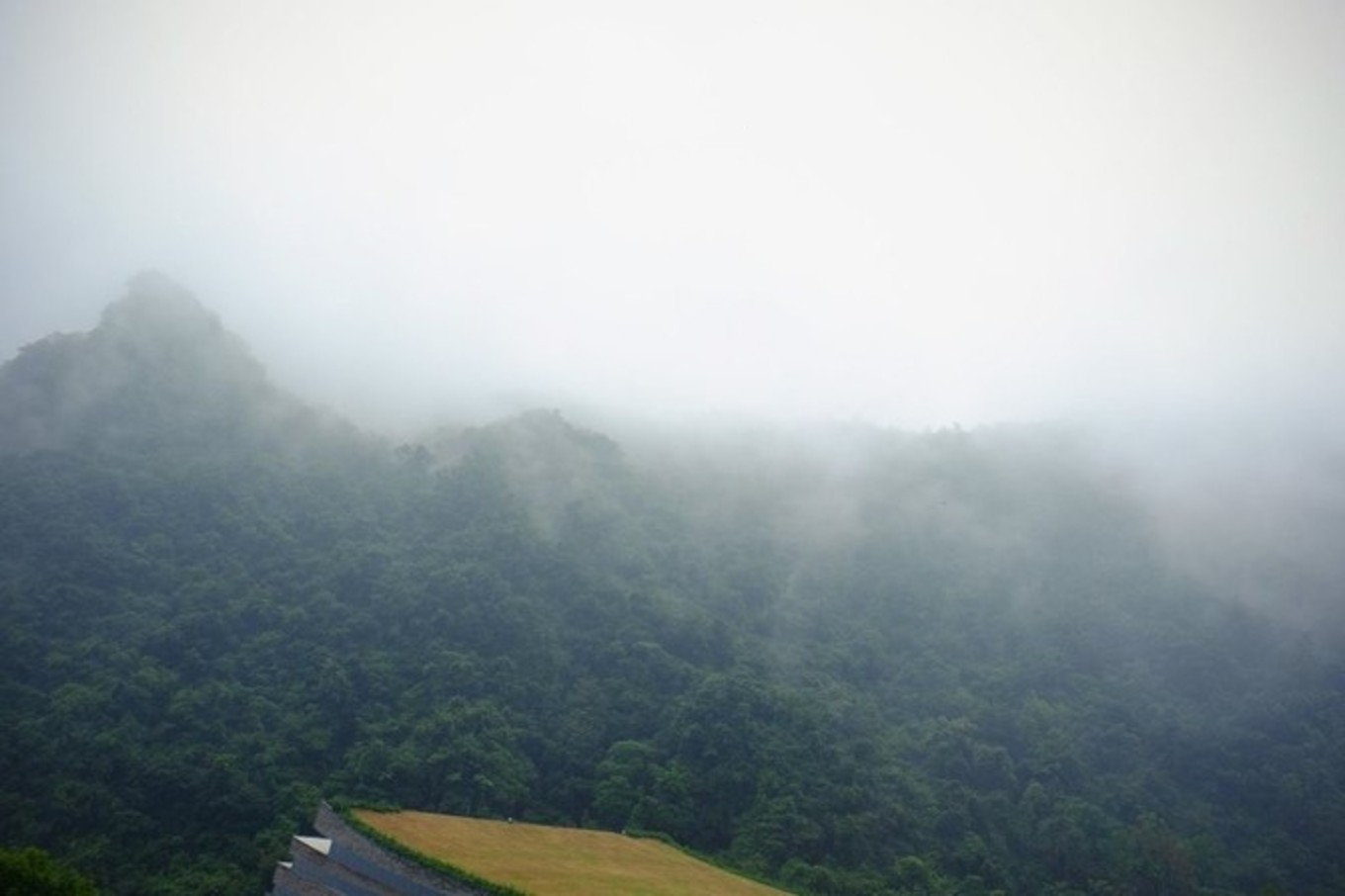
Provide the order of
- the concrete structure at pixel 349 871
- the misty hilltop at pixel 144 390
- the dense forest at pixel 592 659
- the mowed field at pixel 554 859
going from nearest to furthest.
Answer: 1. the concrete structure at pixel 349 871
2. the mowed field at pixel 554 859
3. the dense forest at pixel 592 659
4. the misty hilltop at pixel 144 390

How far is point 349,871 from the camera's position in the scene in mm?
15836

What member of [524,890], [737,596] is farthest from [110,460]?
[524,890]

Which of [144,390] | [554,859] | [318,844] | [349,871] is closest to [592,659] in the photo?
[554,859]

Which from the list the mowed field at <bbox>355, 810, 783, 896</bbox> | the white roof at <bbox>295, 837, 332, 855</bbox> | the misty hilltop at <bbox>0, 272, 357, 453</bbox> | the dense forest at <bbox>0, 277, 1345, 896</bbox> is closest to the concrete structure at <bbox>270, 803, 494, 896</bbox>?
the white roof at <bbox>295, 837, 332, 855</bbox>

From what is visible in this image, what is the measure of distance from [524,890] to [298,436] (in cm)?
4456

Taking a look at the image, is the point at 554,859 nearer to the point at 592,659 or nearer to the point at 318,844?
the point at 318,844

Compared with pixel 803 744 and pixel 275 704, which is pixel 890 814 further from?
pixel 275 704

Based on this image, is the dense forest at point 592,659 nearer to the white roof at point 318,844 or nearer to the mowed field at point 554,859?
the white roof at point 318,844

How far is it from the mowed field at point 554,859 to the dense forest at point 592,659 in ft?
22.0

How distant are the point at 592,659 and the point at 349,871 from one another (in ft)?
81.3

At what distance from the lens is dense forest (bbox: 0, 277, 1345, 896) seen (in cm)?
3000

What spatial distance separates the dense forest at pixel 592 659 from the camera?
30.0 m

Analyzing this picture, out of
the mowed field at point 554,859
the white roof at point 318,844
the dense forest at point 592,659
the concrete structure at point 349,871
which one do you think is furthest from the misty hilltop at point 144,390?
the concrete structure at point 349,871

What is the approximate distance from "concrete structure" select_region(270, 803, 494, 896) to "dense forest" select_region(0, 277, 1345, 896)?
567 cm
